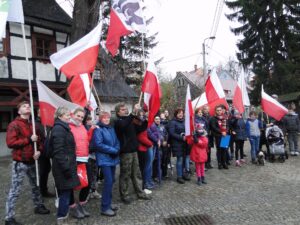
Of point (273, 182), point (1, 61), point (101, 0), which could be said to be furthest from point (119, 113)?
point (1, 61)

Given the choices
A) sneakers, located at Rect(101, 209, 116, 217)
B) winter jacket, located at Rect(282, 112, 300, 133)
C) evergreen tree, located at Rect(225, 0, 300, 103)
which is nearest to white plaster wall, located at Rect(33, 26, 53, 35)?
winter jacket, located at Rect(282, 112, 300, 133)

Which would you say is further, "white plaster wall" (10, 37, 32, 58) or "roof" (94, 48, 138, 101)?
"roof" (94, 48, 138, 101)

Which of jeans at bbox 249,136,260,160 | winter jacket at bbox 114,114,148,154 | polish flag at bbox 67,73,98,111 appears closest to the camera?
winter jacket at bbox 114,114,148,154

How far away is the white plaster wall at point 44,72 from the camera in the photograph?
1581 cm

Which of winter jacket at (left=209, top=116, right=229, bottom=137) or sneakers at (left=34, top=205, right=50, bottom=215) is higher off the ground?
winter jacket at (left=209, top=116, right=229, bottom=137)

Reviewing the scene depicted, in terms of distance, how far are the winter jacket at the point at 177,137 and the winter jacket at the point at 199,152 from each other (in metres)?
0.26

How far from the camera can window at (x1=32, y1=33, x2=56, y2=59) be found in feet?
51.8

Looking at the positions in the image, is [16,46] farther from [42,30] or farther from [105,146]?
[105,146]

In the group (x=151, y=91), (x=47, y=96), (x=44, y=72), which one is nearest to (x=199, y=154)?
(x=151, y=91)

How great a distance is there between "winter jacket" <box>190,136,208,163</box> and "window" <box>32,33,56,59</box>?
32.8 feet

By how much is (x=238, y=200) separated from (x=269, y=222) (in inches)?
51.5

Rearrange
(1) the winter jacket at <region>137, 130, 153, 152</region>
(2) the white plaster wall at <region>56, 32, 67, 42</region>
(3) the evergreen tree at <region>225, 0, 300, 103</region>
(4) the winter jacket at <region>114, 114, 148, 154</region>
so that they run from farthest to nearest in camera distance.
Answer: (3) the evergreen tree at <region>225, 0, 300, 103</region>
(2) the white plaster wall at <region>56, 32, 67, 42</region>
(1) the winter jacket at <region>137, 130, 153, 152</region>
(4) the winter jacket at <region>114, 114, 148, 154</region>

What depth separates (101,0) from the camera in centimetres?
1118

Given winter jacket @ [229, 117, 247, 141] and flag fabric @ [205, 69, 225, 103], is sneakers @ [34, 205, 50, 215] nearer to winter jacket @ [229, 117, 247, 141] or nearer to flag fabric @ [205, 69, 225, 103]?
flag fabric @ [205, 69, 225, 103]
